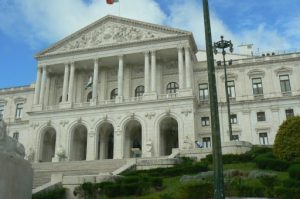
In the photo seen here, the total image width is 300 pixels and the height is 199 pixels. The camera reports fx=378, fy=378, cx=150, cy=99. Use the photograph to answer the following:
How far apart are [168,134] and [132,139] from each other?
4.99 metres

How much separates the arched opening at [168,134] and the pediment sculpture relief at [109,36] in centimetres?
1196

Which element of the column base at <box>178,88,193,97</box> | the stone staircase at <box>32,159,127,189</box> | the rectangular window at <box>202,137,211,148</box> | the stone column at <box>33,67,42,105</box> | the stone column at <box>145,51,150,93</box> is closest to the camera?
the stone staircase at <box>32,159,127,189</box>

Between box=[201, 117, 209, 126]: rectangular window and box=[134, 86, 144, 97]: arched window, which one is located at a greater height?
box=[134, 86, 144, 97]: arched window

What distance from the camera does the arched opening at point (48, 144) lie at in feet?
172

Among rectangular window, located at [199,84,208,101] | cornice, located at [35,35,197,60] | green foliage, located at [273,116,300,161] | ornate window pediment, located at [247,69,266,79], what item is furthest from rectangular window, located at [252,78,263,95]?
green foliage, located at [273,116,300,161]

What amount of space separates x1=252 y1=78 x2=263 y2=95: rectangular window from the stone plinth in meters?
43.8

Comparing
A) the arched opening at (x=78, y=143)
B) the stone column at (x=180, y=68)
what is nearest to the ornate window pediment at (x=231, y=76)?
the stone column at (x=180, y=68)

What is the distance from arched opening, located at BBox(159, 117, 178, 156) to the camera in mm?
48281

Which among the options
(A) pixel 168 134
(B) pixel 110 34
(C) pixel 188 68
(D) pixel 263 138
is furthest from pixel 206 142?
(B) pixel 110 34

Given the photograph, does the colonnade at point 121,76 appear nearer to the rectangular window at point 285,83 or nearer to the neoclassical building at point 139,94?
the neoclassical building at point 139,94

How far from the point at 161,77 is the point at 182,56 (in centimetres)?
524

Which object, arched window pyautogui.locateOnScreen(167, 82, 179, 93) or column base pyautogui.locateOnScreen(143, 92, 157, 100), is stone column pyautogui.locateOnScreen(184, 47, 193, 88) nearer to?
column base pyautogui.locateOnScreen(143, 92, 157, 100)

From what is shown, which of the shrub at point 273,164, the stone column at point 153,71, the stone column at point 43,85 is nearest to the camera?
the shrub at point 273,164

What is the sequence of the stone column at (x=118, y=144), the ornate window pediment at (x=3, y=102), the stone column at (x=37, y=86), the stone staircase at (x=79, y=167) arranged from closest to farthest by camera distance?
the stone staircase at (x=79, y=167), the stone column at (x=118, y=144), the stone column at (x=37, y=86), the ornate window pediment at (x=3, y=102)
